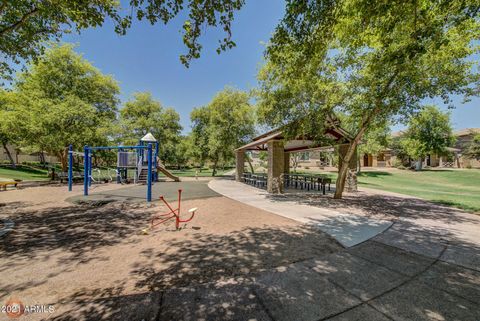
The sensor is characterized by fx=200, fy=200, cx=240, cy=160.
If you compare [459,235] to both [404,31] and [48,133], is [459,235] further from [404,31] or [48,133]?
[48,133]

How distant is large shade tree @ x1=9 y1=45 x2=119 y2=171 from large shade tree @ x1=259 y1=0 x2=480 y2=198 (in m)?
17.0

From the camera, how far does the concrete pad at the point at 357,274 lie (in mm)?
3227

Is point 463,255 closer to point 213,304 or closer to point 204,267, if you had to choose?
point 213,304

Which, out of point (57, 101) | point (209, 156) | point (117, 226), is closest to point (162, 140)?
point (209, 156)

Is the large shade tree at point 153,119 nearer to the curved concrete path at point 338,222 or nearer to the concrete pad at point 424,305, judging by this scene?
the curved concrete path at point 338,222

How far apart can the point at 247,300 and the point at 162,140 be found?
1517 inches

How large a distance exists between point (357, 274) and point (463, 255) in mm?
2912

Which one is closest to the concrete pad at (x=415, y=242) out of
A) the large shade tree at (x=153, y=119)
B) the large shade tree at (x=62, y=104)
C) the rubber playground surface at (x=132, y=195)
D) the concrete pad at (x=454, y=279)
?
the concrete pad at (x=454, y=279)

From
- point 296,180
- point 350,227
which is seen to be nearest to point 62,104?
point 296,180

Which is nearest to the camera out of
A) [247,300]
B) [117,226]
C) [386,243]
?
[247,300]

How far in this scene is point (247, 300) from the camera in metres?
2.95

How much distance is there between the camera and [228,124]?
2634cm

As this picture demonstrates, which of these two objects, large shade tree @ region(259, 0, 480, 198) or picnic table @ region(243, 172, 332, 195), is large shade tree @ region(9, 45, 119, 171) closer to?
picnic table @ region(243, 172, 332, 195)

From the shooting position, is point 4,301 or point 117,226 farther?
point 117,226
